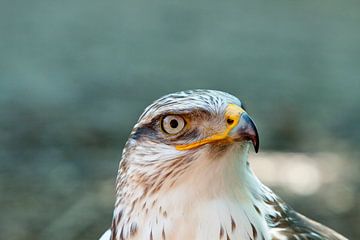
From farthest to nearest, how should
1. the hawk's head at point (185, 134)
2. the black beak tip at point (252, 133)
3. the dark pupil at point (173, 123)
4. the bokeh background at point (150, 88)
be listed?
the bokeh background at point (150, 88) < the dark pupil at point (173, 123) < the hawk's head at point (185, 134) < the black beak tip at point (252, 133)

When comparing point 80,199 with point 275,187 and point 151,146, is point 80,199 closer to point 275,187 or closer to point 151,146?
point 275,187

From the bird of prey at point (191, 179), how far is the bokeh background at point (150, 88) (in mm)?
2438

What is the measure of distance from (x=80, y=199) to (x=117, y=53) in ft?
11.5

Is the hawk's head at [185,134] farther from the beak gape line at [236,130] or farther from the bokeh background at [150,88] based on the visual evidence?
the bokeh background at [150,88]

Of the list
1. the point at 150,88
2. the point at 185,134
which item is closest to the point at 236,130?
the point at 185,134

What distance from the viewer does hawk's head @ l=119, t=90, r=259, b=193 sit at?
301 centimetres

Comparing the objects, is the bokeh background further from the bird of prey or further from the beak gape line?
the beak gape line

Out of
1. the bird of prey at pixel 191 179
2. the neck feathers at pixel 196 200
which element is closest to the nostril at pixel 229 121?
the bird of prey at pixel 191 179

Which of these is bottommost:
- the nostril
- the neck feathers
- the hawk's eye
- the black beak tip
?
the neck feathers

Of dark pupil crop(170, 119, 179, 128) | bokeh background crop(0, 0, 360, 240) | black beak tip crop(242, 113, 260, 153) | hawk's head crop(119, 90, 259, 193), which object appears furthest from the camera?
bokeh background crop(0, 0, 360, 240)

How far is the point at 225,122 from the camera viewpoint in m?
3.01

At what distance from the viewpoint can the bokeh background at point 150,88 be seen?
19.8 ft

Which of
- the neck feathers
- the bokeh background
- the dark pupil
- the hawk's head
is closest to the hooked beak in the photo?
the hawk's head

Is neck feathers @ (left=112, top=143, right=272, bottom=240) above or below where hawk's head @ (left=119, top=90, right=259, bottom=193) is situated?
below
